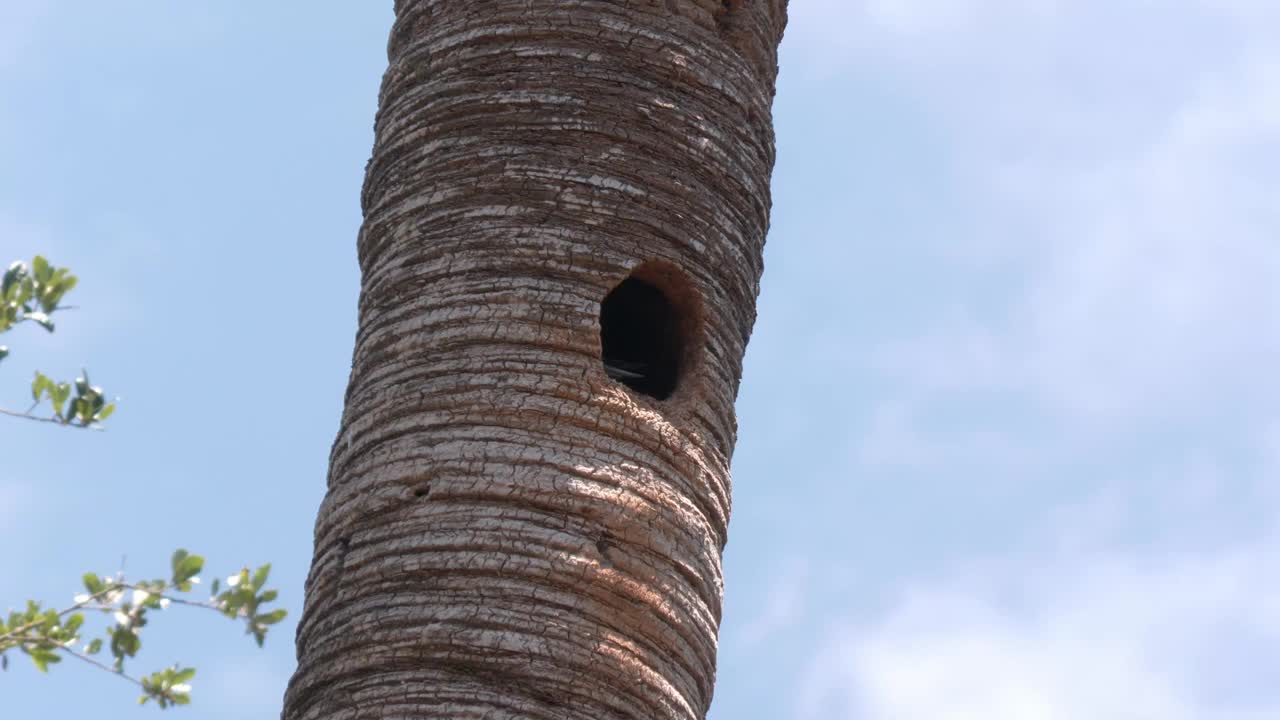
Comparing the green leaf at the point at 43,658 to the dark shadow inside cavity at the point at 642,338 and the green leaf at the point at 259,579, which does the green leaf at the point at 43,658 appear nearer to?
the green leaf at the point at 259,579

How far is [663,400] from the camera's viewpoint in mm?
7129

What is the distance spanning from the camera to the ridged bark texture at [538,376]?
20.6 feet

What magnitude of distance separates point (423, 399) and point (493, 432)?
26 centimetres

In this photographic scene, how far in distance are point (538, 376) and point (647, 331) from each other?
85cm

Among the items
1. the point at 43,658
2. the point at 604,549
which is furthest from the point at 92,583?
the point at 604,549

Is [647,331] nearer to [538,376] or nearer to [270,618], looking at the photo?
[538,376]

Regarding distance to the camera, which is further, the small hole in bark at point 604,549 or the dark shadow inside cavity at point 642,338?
the dark shadow inside cavity at point 642,338

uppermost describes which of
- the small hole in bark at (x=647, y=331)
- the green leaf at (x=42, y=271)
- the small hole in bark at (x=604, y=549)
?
the small hole in bark at (x=647, y=331)

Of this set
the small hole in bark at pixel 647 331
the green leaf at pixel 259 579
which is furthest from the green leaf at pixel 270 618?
the small hole in bark at pixel 647 331

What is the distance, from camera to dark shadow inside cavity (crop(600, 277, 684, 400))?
23.8ft

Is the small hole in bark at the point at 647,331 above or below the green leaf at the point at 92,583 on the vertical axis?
above

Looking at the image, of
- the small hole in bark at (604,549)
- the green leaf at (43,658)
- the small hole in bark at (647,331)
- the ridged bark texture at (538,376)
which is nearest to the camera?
the green leaf at (43,658)

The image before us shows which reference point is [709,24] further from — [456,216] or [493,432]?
[493,432]

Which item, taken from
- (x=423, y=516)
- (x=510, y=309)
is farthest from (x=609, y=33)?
(x=423, y=516)
